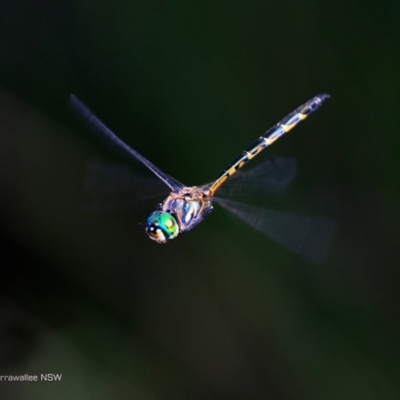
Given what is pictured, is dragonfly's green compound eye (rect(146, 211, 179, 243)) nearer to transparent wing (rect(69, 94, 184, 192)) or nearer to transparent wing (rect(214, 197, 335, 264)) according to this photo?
transparent wing (rect(69, 94, 184, 192))

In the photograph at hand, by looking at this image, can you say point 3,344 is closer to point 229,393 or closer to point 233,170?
point 229,393

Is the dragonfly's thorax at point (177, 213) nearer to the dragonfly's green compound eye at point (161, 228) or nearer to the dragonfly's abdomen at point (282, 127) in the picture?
the dragonfly's green compound eye at point (161, 228)

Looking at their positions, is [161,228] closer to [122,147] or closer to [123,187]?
[123,187]

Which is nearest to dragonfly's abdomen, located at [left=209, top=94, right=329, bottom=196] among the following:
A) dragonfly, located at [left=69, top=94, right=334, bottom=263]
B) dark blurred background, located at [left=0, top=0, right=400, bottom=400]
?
dragonfly, located at [left=69, top=94, right=334, bottom=263]

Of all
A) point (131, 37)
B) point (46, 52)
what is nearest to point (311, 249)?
point (131, 37)

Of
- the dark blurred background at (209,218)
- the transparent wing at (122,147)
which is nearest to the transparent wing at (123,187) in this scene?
the transparent wing at (122,147)

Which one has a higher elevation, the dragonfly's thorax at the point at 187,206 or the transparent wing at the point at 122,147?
the transparent wing at the point at 122,147

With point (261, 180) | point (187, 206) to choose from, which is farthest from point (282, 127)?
point (187, 206)
